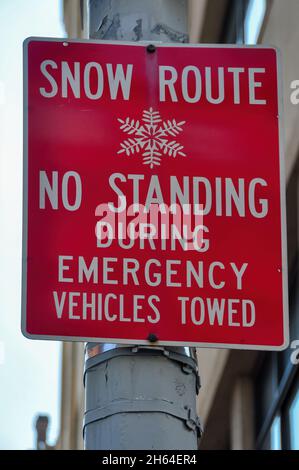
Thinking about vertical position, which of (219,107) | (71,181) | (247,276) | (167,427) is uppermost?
(219,107)

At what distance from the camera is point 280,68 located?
4934mm

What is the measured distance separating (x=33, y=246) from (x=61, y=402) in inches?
1225

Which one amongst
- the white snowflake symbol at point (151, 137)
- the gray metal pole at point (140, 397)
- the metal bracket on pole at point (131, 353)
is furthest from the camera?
the white snowflake symbol at point (151, 137)

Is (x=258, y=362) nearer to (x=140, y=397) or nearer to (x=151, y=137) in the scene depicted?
(x=151, y=137)

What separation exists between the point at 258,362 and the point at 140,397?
32.6 ft

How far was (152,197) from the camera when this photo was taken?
179 inches

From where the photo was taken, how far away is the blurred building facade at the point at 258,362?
11.3m

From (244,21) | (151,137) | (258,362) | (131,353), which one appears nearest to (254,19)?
(244,21)

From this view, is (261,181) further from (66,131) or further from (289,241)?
(289,241)

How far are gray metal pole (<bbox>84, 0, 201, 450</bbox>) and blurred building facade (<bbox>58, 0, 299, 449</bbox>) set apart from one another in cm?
552

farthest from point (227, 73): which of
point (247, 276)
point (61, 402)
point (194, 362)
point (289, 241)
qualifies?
point (61, 402)

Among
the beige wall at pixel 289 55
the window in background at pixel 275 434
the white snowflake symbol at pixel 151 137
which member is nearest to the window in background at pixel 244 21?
the beige wall at pixel 289 55

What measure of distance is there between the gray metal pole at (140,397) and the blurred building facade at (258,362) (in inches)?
217

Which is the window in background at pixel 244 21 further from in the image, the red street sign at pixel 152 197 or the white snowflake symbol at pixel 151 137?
the white snowflake symbol at pixel 151 137
